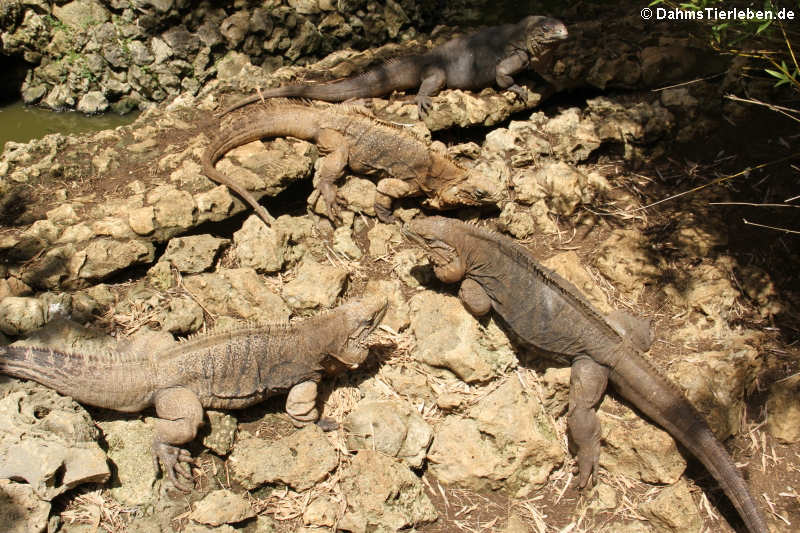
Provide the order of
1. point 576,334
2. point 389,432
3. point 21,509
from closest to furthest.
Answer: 1. point 21,509
2. point 389,432
3. point 576,334

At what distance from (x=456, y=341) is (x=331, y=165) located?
7.00 ft

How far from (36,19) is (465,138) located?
251 inches

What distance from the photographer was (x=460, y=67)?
666 centimetres

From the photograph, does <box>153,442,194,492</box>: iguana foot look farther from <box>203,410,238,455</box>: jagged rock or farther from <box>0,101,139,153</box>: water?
<box>0,101,139,153</box>: water

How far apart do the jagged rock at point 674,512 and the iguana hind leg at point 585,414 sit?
0.40 metres

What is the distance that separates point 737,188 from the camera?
17.4ft

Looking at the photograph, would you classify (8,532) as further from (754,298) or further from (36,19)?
(36,19)

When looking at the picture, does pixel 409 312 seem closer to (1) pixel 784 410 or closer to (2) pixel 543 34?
(1) pixel 784 410

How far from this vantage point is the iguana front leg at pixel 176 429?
13.0ft

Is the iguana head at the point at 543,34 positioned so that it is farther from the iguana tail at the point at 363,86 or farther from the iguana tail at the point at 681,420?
the iguana tail at the point at 681,420

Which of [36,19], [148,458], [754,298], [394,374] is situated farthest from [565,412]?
[36,19]

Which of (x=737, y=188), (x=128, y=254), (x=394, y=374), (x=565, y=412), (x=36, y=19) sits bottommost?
(x=565, y=412)

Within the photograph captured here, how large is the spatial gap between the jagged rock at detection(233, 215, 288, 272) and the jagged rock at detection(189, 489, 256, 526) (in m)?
1.84

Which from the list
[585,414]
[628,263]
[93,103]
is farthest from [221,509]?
[93,103]
